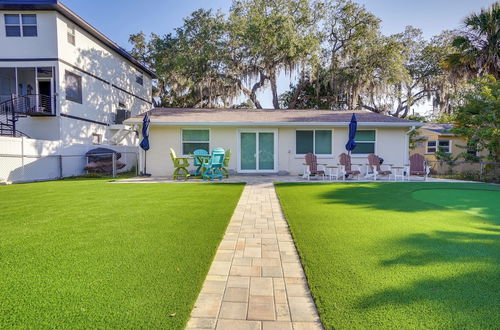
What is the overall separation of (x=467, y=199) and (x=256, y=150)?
26.1 ft

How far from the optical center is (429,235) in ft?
12.2

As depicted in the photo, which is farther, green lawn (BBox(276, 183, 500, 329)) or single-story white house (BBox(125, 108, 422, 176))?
single-story white house (BBox(125, 108, 422, 176))

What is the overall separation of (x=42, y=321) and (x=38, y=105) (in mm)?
13672

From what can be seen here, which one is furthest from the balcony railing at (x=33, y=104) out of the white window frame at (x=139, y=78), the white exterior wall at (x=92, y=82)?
the white window frame at (x=139, y=78)

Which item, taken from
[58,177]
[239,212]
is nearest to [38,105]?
[58,177]

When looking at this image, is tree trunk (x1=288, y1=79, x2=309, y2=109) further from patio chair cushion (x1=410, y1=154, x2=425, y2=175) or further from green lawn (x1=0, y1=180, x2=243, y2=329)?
green lawn (x1=0, y1=180, x2=243, y2=329)

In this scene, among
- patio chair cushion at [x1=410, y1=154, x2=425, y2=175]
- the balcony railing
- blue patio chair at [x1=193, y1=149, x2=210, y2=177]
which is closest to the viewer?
patio chair cushion at [x1=410, y1=154, x2=425, y2=175]

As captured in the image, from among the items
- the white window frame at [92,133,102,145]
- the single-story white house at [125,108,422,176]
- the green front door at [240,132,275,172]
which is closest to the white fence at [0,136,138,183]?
the white window frame at [92,133,102,145]

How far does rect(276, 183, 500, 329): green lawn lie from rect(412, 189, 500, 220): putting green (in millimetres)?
70

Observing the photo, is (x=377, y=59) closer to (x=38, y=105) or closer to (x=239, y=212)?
(x=239, y=212)

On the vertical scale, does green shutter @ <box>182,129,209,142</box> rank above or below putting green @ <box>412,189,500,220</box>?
above

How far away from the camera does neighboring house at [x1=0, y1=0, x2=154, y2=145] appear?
12.3m

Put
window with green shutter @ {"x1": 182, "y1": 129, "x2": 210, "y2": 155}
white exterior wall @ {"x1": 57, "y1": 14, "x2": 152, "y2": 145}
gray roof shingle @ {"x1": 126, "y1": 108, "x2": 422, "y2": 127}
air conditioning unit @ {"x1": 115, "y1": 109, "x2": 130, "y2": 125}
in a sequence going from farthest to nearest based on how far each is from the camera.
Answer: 1. air conditioning unit @ {"x1": 115, "y1": 109, "x2": 130, "y2": 125}
2. white exterior wall @ {"x1": 57, "y1": 14, "x2": 152, "y2": 145}
3. window with green shutter @ {"x1": 182, "y1": 129, "x2": 210, "y2": 155}
4. gray roof shingle @ {"x1": 126, "y1": 108, "x2": 422, "y2": 127}

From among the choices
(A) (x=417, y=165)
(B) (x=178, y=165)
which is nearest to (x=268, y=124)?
(B) (x=178, y=165)
